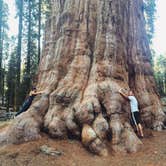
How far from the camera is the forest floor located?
265 inches

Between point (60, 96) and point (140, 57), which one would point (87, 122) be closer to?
point (60, 96)

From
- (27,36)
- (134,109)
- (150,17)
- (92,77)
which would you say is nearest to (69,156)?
(134,109)

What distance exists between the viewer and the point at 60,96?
841 cm

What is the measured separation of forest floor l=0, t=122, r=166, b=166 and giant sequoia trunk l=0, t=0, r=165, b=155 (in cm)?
24

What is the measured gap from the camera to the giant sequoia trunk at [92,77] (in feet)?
→ 25.5

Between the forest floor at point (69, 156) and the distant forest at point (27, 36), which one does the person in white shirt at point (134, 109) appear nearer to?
the forest floor at point (69, 156)

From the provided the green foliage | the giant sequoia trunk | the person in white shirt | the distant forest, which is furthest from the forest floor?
the green foliage

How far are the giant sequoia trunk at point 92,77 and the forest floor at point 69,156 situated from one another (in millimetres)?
240

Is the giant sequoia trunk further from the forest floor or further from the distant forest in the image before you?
the distant forest

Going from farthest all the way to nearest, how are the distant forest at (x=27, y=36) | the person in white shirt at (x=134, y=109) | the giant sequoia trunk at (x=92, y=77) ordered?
1. the distant forest at (x=27, y=36)
2. the person in white shirt at (x=134, y=109)
3. the giant sequoia trunk at (x=92, y=77)

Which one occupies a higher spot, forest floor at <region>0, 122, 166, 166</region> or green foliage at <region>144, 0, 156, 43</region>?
green foliage at <region>144, 0, 156, 43</region>

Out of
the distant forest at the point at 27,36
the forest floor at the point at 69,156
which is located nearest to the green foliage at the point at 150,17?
the distant forest at the point at 27,36

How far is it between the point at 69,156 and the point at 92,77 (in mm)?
2891

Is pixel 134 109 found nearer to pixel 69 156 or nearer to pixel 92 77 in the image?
pixel 92 77
